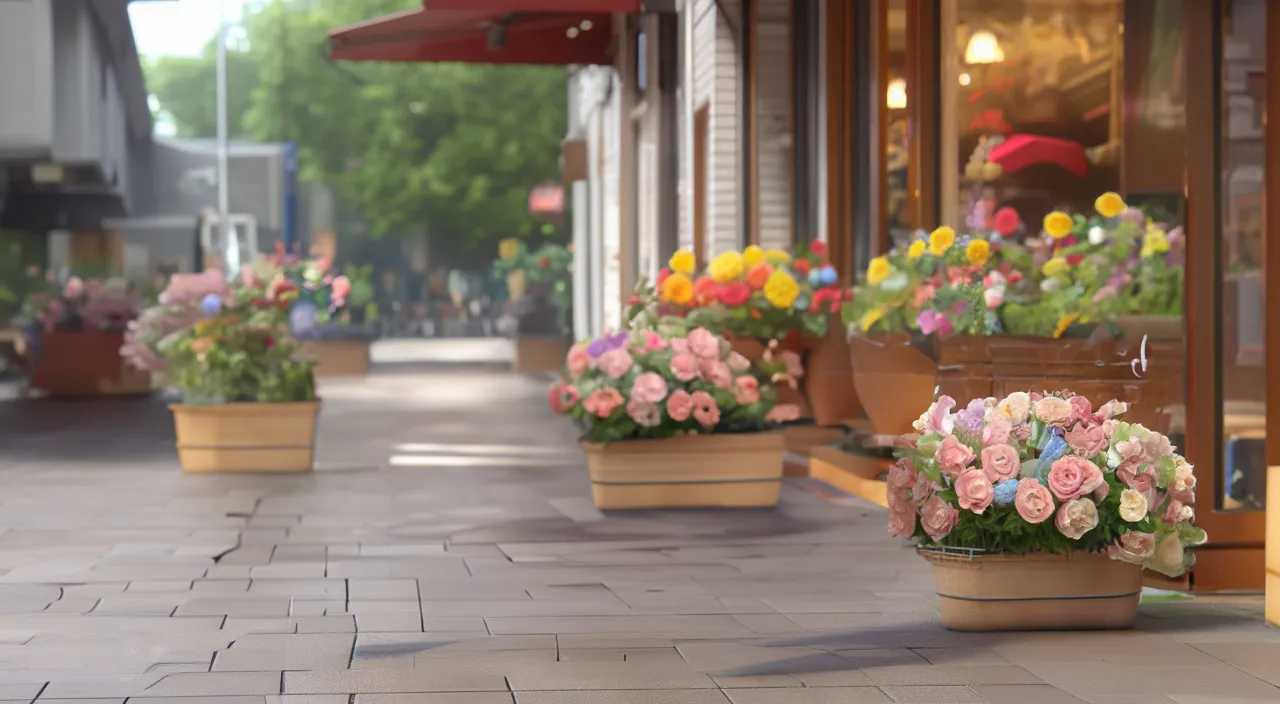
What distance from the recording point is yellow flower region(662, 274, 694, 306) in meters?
12.9

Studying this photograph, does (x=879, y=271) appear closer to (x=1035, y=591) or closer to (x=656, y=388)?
(x=656, y=388)

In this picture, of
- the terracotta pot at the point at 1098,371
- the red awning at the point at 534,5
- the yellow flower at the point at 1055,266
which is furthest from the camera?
the red awning at the point at 534,5

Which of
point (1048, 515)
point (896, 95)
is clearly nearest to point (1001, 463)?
point (1048, 515)

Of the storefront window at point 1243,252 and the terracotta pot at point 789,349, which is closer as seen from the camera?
the storefront window at point 1243,252

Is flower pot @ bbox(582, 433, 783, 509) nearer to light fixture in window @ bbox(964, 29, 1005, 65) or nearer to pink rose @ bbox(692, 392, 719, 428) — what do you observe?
pink rose @ bbox(692, 392, 719, 428)

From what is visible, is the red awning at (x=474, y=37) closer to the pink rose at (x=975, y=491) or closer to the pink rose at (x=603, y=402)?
the pink rose at (x=603, y=402)

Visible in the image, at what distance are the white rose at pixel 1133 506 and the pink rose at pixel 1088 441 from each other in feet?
0.59

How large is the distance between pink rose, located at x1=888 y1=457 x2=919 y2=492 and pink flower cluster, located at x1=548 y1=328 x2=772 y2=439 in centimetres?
357

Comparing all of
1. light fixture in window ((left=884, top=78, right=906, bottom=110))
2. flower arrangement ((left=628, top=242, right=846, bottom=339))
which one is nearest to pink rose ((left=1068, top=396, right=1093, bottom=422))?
light fixture in window ((left=884, top=78, right=906, bottom=110))

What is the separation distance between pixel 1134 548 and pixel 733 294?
6413 mm

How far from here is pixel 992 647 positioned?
21.5 ft

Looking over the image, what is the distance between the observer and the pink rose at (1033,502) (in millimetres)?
6672

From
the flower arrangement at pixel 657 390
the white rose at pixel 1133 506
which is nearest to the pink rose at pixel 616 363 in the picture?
the flower arrangement at pixel 657 390

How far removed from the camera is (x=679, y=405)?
1055 centimetres
